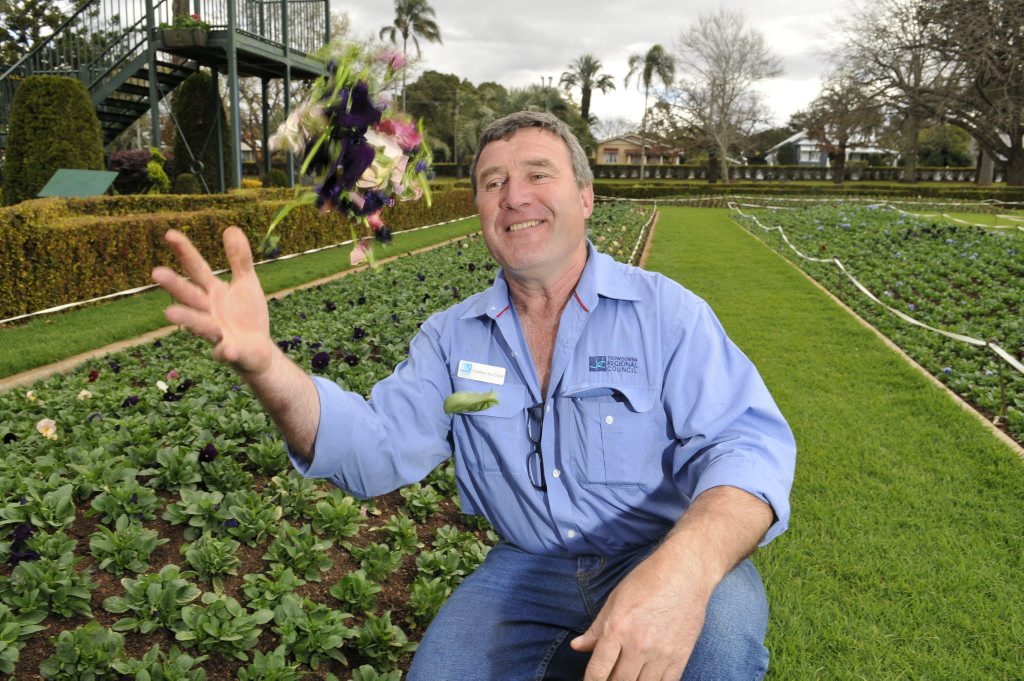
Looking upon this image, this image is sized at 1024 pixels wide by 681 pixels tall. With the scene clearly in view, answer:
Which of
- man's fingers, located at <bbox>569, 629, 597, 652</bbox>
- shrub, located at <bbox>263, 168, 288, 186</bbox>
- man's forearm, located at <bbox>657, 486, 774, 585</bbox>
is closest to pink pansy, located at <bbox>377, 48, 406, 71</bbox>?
man's forearm, located at <bbox>657, 486, 774, 585</bbox>

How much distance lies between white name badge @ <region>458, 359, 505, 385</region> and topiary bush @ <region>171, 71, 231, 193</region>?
1651 centimetres

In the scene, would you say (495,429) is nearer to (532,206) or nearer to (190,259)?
(532,206)

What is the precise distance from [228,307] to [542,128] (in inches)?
46.2

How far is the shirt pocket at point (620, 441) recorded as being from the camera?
2.03 meters

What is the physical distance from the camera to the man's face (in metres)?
2.25

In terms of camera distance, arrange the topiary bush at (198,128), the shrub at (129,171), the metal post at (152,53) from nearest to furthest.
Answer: the metal post at (152,53) < the topiary bush at (198,128) < the shrub at (129,171)

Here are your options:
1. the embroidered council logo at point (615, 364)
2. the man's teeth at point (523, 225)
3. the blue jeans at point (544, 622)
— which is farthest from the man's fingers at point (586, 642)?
the man's teeth at point (523, 225)

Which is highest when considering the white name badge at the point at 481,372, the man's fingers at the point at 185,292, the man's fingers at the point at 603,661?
the man's fingers at the point at 185,292

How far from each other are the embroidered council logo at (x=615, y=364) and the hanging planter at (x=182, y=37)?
51.3ft

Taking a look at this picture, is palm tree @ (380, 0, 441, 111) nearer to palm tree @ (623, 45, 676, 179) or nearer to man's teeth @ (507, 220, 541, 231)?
palm tree @ (623, 45, 676, 179)

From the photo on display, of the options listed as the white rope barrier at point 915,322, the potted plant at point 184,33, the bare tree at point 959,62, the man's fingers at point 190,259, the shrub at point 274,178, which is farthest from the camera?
the bare tree at point 959,62

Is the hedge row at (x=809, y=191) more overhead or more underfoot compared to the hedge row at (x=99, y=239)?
more overhead

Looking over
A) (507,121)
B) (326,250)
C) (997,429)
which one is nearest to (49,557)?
(507,121)

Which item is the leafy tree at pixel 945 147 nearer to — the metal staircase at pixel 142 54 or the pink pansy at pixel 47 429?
the metal staircase at pixel 142 54
